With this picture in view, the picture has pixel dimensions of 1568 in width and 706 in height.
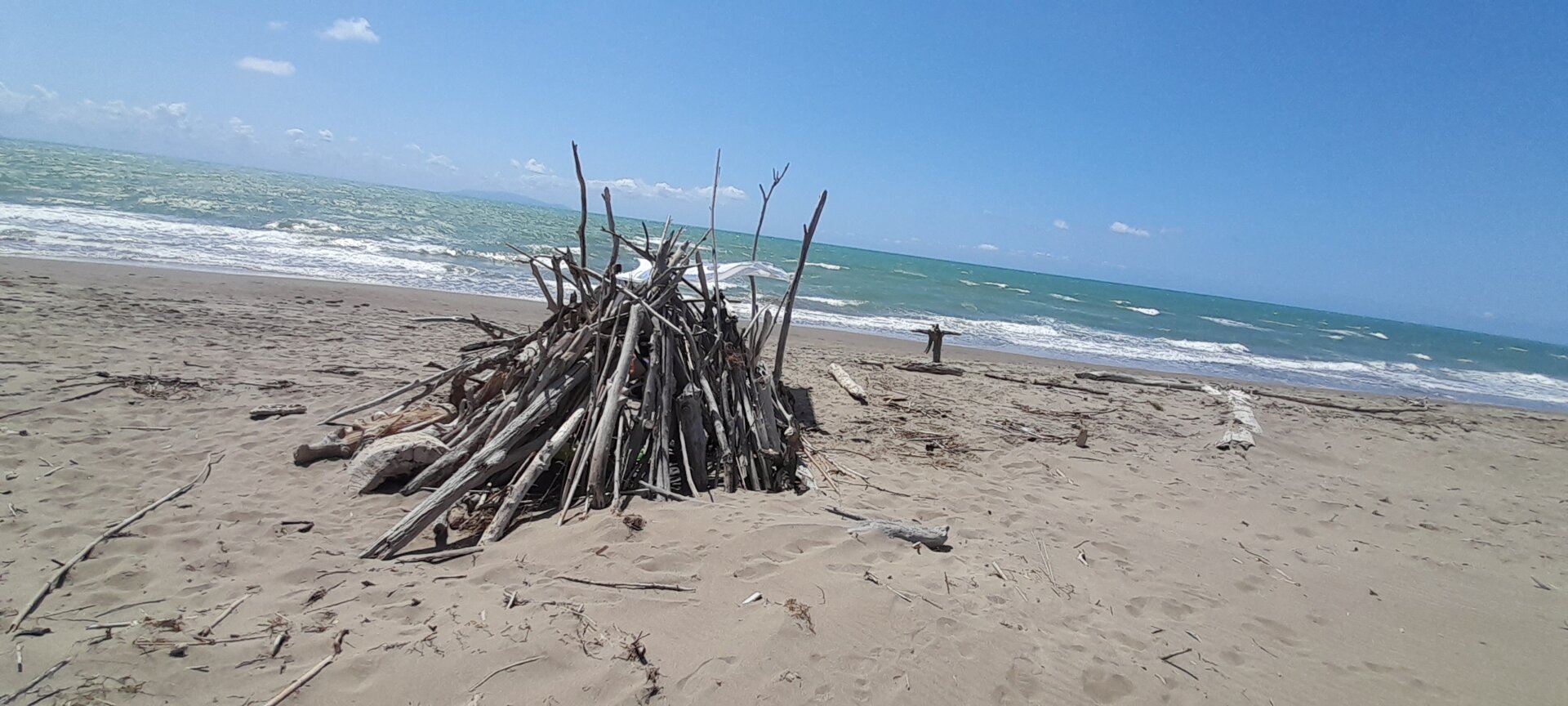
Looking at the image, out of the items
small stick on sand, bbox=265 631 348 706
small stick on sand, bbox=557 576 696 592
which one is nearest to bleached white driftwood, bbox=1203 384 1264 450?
small stick on sand, bbox=557 576 696 592

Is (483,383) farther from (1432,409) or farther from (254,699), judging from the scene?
(1432,409)

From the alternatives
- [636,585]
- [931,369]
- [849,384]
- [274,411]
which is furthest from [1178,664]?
[931,369]

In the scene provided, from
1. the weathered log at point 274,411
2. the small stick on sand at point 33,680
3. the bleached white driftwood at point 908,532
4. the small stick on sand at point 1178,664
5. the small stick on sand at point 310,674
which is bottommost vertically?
the small stick on sand at point 33,680

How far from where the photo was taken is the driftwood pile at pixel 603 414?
3.70m

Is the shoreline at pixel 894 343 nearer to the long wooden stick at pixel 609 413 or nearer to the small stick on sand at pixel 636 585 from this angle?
the long wooden stick at pixel 609 413

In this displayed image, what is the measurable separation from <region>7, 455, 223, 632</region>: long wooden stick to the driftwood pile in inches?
22.2

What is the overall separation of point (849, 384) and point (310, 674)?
6056 mm

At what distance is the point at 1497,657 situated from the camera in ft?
10.8

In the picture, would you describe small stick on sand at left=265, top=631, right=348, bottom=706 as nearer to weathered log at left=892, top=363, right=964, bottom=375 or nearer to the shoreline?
weathered log at left=892, top=363, right=964, bottom=375

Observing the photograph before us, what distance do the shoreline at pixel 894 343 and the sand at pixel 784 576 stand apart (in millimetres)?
5610

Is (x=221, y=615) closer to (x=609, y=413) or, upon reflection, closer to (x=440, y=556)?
(x=440, y=556)

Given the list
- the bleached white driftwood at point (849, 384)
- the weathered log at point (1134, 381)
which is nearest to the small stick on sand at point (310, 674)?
the bleached white driftwood at point (849, 384)

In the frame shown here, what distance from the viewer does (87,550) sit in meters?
2.83

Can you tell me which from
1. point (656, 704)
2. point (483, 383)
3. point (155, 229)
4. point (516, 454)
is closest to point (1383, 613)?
point (656, 704)
